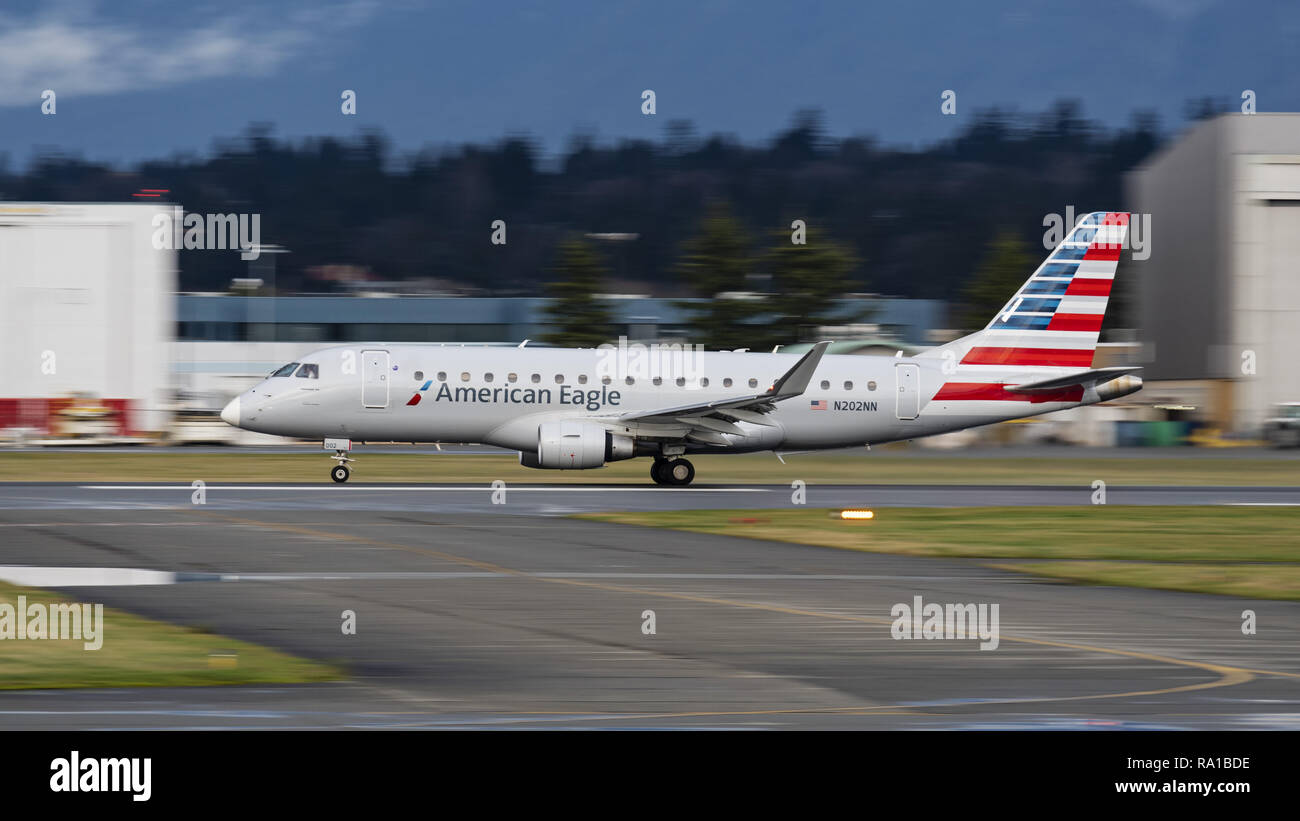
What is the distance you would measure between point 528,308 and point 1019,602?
85879 mm

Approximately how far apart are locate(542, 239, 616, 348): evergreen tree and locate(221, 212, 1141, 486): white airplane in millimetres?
55792

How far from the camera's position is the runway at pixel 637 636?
980 centimetres

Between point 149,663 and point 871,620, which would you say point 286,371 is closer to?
point 871,620

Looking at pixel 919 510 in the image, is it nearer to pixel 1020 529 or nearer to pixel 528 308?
pixel 1020 529

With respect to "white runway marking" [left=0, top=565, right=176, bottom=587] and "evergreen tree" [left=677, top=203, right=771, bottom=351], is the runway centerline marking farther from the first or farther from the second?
"evergreen tree" [left=677, top=203, right=771, bottom=351]

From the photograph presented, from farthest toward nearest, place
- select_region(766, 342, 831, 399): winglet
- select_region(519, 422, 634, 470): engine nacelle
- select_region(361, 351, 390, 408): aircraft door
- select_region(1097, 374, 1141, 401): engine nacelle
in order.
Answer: select_region(1097, 374, 1141, 401): engine nacelle → select_region(361, 351, 390, 408): aircraft door → select_region(766, 342, 831, 399): winglet → select_region(519, 422, 634, 470): engine nacelle

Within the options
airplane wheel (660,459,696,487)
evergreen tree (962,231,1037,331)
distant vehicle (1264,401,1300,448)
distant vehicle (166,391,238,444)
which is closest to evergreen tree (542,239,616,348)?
evergreen tree (962,231,1037,331)

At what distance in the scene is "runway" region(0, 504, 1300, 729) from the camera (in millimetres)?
9797

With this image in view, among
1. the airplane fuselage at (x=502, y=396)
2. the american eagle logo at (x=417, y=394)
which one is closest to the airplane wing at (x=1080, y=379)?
the airplane fuselage at (x=502, y=396)

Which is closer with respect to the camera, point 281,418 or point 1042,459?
point 281,418

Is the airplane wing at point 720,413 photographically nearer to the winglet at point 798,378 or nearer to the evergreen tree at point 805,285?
the winglet at point 798,378

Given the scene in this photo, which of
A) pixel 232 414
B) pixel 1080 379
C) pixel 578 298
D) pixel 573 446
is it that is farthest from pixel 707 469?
pixel 578 298

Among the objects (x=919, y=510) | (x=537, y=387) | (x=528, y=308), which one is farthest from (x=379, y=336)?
(x=919, y=510)

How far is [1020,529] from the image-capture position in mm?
23969
